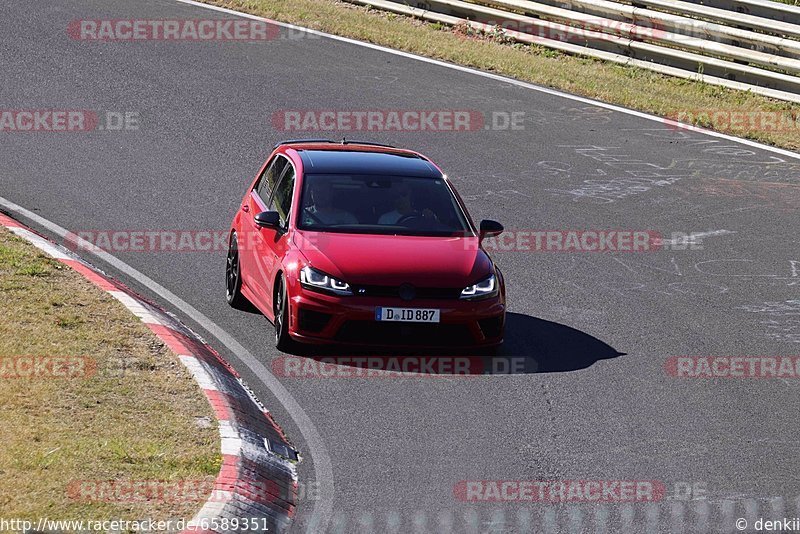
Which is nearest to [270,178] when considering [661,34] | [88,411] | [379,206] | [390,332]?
[379,206]

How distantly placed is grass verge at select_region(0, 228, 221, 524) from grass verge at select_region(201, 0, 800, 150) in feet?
34.1

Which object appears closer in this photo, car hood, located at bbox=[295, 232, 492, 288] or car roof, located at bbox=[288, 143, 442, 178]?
car hood, located at bbox=[295, 232, 492, 288]

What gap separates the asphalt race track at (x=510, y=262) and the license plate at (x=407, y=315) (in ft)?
1.67

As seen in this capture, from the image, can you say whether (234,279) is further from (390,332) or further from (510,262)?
(510,262)

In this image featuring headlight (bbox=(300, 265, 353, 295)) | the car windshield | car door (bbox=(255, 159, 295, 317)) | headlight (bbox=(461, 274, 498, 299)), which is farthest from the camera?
the car windshield

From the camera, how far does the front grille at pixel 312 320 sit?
10703mm

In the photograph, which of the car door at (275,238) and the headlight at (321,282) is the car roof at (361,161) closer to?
the car door at (275,238)

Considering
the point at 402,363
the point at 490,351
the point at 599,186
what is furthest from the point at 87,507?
the point at 599,186

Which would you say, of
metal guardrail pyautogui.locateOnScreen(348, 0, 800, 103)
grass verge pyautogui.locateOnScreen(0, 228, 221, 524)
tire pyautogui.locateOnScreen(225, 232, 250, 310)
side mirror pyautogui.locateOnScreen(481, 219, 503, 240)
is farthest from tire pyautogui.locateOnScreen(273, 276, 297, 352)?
metal guardrail pyautogui.locateOnScreen(348, 0, 800, 103)

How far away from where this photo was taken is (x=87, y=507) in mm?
7145

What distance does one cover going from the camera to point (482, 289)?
10984 mm

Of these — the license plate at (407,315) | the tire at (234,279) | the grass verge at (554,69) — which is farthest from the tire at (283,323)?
the grass verge at (554,69)

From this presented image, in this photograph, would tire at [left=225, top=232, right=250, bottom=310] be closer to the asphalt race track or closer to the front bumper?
the asphalt race track

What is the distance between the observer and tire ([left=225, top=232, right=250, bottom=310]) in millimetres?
12398
